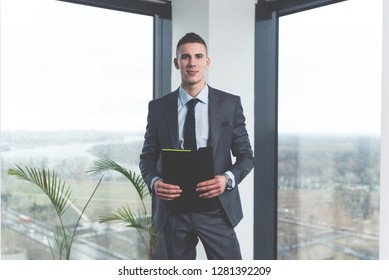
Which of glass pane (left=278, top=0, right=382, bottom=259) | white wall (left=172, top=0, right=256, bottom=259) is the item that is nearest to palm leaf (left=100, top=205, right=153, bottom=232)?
white wall (left=172, top=0, right=256, bottom=259)

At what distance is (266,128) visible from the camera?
8.82 feet

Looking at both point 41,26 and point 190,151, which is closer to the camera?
point 190,151

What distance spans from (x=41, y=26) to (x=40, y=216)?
0.93m

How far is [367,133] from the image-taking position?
237 cm

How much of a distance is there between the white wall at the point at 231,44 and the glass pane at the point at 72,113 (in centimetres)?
26

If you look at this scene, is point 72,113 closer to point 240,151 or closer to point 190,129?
point 190,129

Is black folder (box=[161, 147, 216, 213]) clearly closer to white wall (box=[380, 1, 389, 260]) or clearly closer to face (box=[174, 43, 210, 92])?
face (box=[174, 43, 210, 92])

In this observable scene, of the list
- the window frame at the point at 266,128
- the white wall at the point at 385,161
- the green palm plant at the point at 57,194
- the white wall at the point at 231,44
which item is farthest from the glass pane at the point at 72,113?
the white wall at the point at 385,161

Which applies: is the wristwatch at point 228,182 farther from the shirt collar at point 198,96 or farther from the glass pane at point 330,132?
the glass pane at point 330,132

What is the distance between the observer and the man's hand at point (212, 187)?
1.81 m

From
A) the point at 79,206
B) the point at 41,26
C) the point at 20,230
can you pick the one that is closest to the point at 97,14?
the point at 41,26

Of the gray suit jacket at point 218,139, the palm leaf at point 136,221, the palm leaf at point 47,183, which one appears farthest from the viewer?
the palm leaf at point 136,221

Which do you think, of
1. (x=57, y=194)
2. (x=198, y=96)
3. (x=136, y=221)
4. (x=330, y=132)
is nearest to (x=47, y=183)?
(x=57, y=194)
